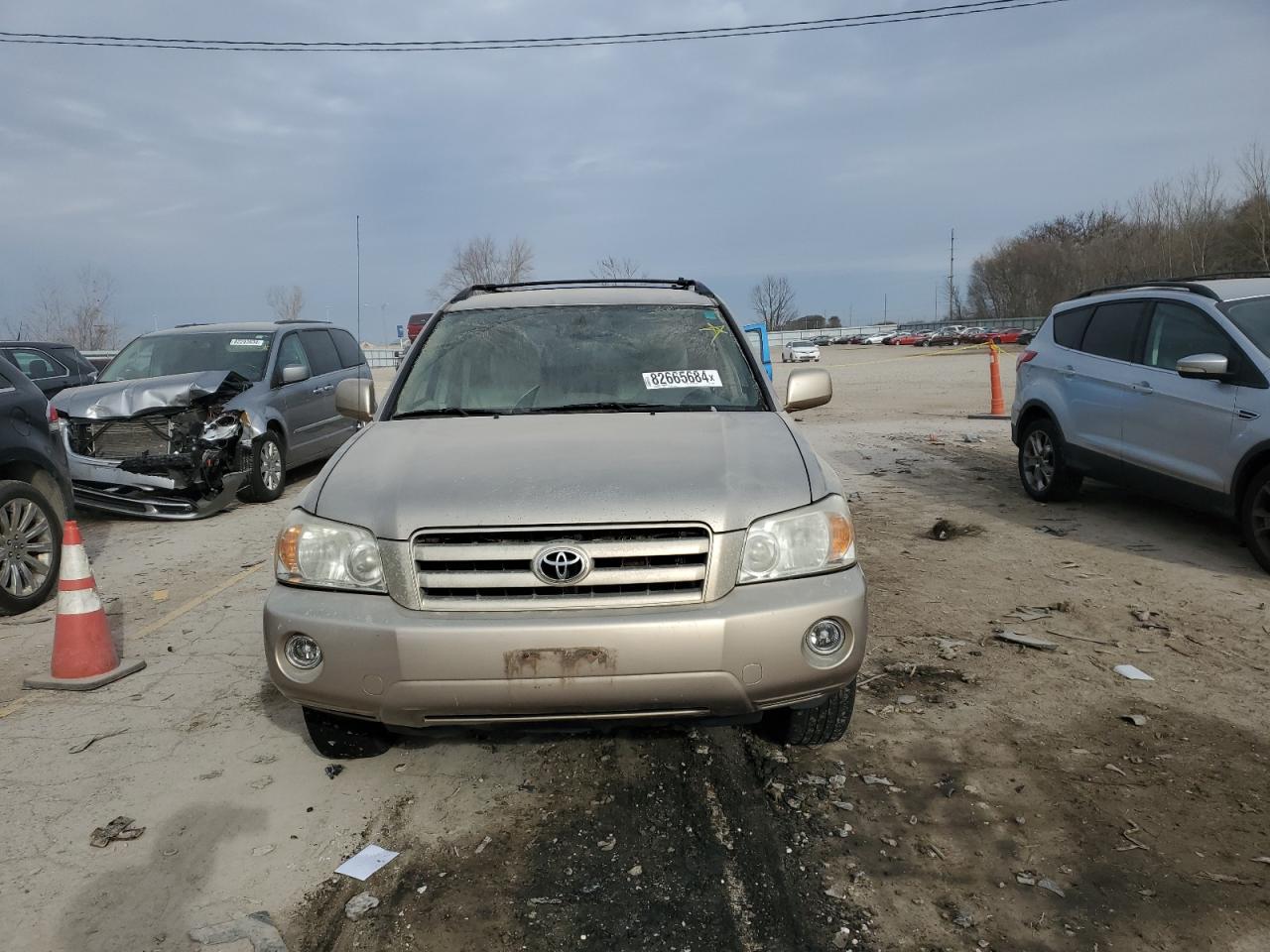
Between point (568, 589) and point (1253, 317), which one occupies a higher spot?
point (1253, 317)

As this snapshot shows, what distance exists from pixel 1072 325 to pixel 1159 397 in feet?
5.24

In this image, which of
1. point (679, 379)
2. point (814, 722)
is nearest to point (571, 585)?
point (814, 722)

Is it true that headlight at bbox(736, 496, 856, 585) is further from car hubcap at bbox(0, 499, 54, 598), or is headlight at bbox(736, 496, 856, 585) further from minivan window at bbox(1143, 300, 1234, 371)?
car hubcap at bbox(0, 499, 54, 598)

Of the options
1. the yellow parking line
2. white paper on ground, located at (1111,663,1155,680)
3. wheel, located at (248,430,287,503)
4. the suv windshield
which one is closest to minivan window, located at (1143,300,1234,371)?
the suv windshield

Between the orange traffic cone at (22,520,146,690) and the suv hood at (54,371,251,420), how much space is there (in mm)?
4536

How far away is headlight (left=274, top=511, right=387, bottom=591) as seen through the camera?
9.96 ft

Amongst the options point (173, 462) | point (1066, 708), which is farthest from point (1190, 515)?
point (173, 462)

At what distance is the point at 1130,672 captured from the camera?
14.7 feet

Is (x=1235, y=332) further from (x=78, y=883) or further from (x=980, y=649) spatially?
(x=78, y=883)

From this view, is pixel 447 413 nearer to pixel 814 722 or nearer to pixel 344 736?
pixel 344 736

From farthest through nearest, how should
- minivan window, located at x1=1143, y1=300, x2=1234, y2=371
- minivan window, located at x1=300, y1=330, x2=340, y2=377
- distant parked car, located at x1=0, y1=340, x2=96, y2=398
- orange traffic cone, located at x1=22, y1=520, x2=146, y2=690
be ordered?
distant parked car, located at x1=0, y1=340, x2=96, y2=398
minivan window, located at x1=300, y1=330, x2=340, y2=377
minivan window, located at x1=1143, y1=300, x2=1234, y2=371
orange traffic cone, located at x1=22, y1=520, x2=146, y2=690

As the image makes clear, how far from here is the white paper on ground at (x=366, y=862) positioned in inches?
115

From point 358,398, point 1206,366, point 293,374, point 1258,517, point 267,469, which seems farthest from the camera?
point 267,469

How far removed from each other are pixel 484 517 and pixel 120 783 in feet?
6.31
